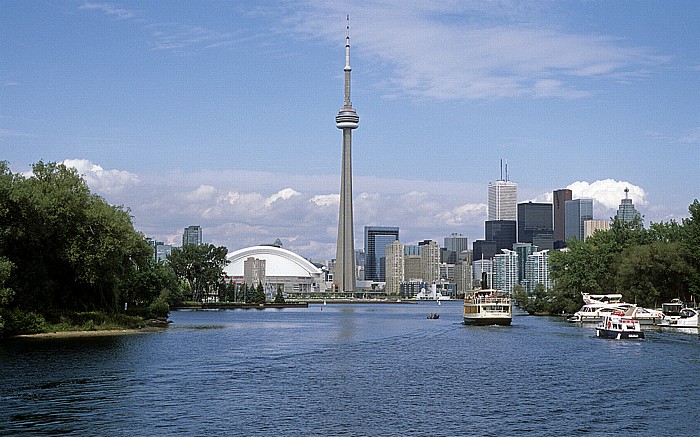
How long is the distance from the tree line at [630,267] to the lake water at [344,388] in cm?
3385

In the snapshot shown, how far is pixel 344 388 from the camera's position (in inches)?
2036

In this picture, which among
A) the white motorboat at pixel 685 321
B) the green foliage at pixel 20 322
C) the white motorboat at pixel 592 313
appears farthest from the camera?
the white motorboat at pixel 592 313

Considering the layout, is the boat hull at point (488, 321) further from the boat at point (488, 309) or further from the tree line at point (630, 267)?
the tree line at point (630, 267)

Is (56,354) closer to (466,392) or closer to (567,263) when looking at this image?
(466,392)

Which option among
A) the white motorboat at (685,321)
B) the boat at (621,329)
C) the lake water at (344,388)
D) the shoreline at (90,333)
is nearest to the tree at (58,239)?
the shoreline at (90,333)

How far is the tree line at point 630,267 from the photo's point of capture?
116 metres

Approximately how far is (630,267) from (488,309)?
21.4 meters

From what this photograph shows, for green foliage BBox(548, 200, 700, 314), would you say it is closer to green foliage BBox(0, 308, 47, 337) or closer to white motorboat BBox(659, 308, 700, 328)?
white motorboat BBox(659, 308, 700, 328)

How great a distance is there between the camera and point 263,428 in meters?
39.0

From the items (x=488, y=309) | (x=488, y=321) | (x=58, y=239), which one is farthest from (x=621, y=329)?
(x=58, y=239)

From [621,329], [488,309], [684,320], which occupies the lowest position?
[621,329]

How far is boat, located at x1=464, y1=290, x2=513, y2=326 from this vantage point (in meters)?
118

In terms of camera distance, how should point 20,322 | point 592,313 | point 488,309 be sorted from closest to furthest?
point 20,322
point 488,309
point 592,313

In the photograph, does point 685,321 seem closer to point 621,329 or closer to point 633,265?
point 621,329
